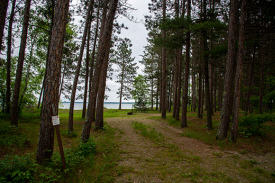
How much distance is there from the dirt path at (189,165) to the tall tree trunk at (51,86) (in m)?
2.33

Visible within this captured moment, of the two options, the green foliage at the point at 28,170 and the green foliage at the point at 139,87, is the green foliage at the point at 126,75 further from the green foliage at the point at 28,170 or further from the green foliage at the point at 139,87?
the green foliage at the point at 28,170

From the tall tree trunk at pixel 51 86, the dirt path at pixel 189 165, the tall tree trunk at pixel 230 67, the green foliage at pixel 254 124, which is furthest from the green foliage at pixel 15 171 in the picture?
the green foliage at pixel 254 124

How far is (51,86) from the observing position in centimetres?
392

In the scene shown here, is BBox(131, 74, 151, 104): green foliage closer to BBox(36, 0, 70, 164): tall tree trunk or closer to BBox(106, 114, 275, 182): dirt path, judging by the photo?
BBox(106, 114, 275, 182): dirt path

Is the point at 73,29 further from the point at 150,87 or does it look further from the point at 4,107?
the point at 150,87

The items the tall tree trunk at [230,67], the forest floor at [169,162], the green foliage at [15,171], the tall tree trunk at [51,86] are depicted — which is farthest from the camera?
the tall tree trunk at [230,67]

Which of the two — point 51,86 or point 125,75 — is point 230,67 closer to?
point 51,86

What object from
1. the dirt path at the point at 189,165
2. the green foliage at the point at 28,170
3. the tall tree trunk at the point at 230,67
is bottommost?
the dirt path at the point at 189,165

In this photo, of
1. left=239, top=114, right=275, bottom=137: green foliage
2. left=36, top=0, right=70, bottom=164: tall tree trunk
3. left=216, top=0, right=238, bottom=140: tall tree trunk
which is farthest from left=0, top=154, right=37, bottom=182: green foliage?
left=239, top=114, right=275, bottom=137: green foliage

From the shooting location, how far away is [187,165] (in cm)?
441

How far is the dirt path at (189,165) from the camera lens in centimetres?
367

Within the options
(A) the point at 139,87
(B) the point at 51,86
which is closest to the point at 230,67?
(B) the point at 51,86

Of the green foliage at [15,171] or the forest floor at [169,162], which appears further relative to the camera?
the forest floor at [169,162]

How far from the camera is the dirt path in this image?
3672mm
